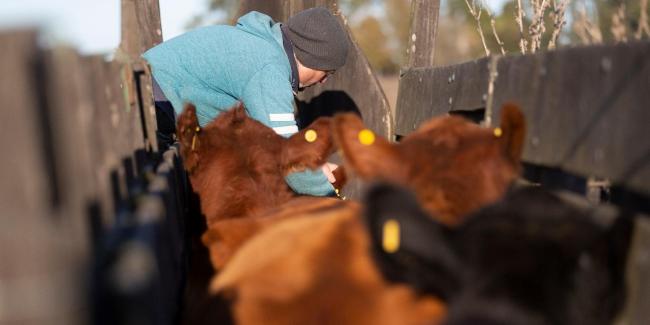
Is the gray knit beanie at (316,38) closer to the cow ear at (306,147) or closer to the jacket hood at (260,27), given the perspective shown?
the jacket hood at (260,27)

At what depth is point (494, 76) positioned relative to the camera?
381 centimetres

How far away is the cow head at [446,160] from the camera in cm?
255

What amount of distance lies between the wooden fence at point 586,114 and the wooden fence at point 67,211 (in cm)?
153

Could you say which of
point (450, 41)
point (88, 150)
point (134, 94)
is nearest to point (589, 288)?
point (88, 150)

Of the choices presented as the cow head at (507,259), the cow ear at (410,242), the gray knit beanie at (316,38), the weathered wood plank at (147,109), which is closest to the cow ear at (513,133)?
the cow head at (507,259)

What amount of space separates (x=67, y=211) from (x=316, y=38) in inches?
156

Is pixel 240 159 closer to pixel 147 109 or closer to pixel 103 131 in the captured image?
pixel 147 109

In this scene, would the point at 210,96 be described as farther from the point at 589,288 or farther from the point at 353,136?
the point at 589,288

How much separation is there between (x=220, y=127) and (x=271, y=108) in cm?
62

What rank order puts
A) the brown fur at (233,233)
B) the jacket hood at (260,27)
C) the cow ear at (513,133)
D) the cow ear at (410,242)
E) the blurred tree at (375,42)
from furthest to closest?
the blurred tree at (375,42) → the jacket hood at (260,27) → the brown fur at (233,233) → the cow ear at (513,133) → the cow ear at (410,242)

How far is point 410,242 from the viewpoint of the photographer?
6.71 feet

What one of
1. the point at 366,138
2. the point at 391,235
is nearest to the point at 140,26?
the point at 366,138

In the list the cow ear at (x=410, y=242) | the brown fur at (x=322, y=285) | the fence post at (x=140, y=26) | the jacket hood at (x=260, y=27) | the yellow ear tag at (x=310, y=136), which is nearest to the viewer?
the cow ear at (x=410, y=242)

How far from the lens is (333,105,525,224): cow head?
2.55 meters
